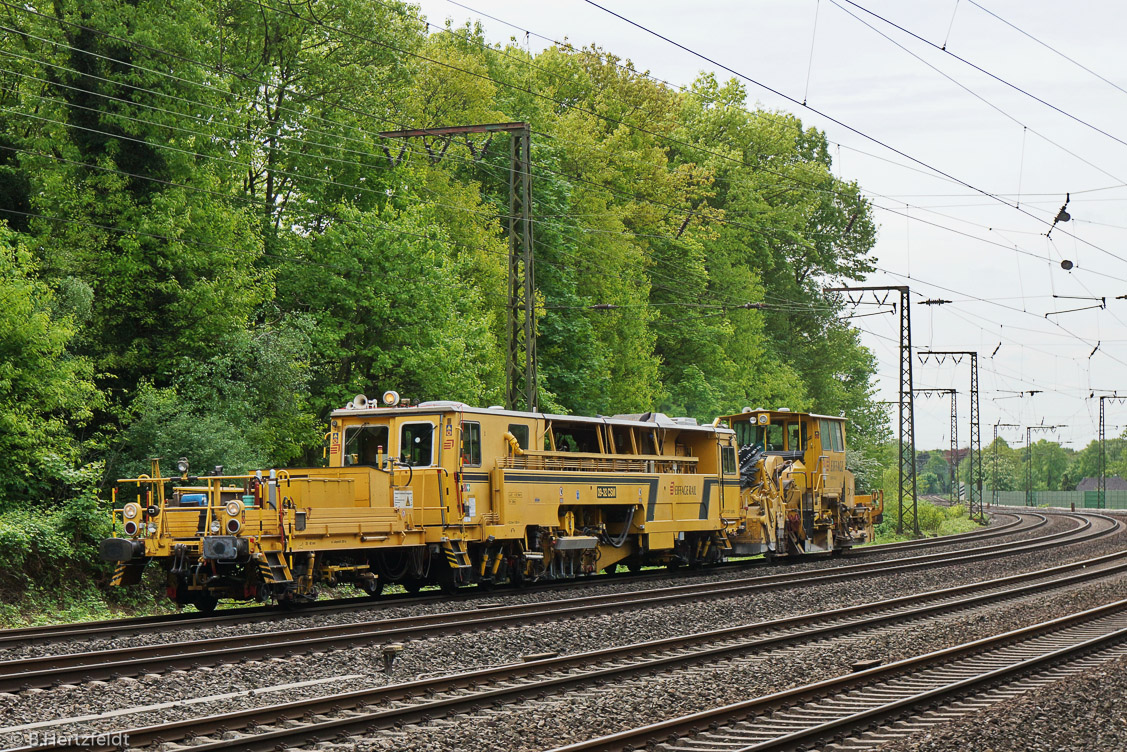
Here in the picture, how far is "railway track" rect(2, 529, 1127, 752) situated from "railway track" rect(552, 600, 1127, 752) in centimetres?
3

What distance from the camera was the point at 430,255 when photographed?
31.6 metres

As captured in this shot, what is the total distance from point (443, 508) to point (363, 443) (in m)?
2.39

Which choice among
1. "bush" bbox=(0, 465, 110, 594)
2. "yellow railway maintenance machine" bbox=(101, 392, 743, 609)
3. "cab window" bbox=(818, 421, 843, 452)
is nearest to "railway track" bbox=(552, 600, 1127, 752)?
"yellow railway maintenance machine" bbox=(101, 392, 743, 609)

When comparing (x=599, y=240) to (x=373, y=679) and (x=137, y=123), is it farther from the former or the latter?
(x=373, y=679)

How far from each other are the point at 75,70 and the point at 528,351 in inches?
484

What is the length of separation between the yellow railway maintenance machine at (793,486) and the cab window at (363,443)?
37.7 ft

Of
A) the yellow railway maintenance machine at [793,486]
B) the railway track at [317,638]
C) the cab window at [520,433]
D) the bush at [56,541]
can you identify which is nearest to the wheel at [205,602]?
the railway track at [317,638]

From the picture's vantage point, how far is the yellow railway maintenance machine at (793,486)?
1172 inches

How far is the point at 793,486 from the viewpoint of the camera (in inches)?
1251

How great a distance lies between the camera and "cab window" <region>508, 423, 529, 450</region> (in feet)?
71.4

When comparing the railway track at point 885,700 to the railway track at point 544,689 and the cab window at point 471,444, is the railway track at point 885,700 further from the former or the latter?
the cab window at point 471,444

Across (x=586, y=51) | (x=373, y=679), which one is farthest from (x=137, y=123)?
(x=586, y=51)

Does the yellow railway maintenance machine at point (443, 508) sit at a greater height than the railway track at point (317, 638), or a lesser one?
greater

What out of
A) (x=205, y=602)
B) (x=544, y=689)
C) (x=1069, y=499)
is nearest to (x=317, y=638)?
(x=544, y=689)
